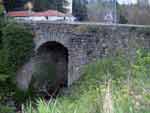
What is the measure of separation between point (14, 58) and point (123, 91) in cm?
873

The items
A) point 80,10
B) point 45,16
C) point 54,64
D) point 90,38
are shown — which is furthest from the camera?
point 45,16

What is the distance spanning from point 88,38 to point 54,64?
2226mm

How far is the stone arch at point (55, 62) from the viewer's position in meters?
14.7

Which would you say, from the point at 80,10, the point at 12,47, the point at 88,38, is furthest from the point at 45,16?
the point at 12,47

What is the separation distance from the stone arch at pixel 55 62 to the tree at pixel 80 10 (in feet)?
8.20

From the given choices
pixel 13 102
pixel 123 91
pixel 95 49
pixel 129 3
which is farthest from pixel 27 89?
pixel 123 91

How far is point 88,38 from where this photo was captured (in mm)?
13414

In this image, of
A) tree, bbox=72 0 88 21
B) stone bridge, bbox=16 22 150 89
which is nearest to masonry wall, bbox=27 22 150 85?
stone bridge, bbox=16 22 150 89

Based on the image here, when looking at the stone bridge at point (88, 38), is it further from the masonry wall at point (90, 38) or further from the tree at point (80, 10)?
the tree at point (80, 10)

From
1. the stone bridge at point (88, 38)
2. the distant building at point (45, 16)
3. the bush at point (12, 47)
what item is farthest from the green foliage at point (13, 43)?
the distant building at point (45, 16)

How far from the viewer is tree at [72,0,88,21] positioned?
1693 centimetres

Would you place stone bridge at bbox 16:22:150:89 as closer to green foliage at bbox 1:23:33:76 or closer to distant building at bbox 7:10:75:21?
green foliage at bbox 1:23:33:76

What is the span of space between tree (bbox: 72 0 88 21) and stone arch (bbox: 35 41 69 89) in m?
2.50

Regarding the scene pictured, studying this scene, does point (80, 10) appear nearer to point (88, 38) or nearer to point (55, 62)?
point (55, 62)
